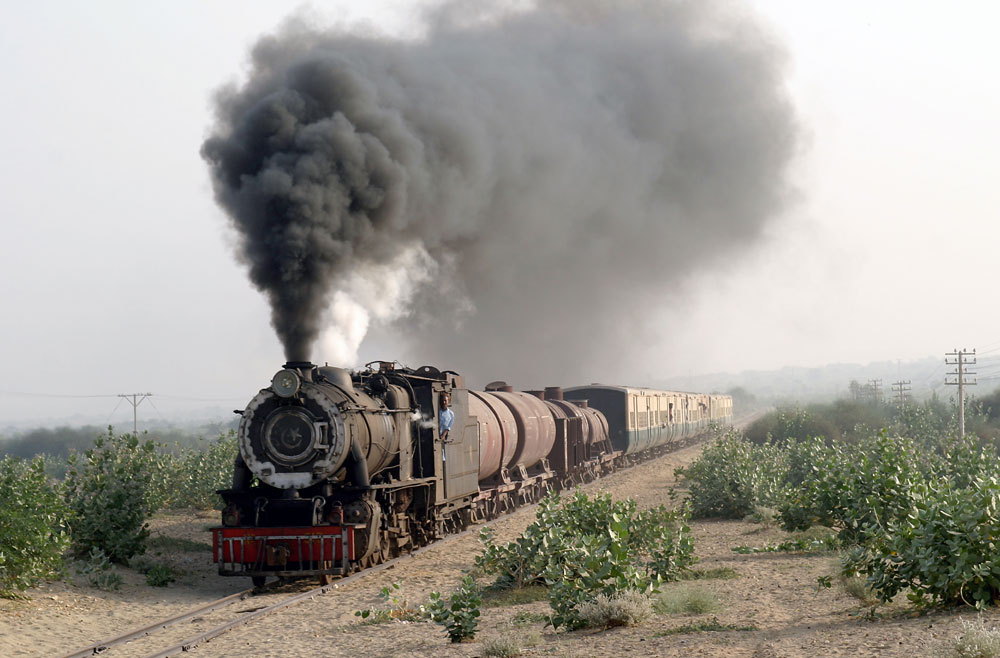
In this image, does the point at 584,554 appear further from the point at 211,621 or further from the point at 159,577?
the point at 159,577

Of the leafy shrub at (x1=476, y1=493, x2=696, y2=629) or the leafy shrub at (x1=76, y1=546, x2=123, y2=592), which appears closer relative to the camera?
the leafy shrub at (x1=476, y1=493, x2=696, y2=629)

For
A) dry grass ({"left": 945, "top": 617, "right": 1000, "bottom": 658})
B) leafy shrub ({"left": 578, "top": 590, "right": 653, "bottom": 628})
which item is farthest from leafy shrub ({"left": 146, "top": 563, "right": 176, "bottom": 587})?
dry grass ({"left": 945, "top": 617, "right": 1000, "bottom": 658})

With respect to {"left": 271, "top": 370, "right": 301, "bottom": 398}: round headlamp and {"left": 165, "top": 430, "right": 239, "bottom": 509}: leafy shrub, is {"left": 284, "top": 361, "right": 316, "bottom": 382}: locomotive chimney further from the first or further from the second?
{"left": 165, "top": 430, "right": 239, "bottom": 509}: leafy shrub

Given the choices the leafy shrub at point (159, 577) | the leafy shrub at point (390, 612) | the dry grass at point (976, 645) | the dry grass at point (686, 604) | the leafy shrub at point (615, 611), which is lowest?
the leafy shrub at point (159, 577)

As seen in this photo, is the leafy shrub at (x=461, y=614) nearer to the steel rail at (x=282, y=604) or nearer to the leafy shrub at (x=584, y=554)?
the leafy shrub at (x=584, y=554)

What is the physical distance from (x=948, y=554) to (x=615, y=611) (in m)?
3.19

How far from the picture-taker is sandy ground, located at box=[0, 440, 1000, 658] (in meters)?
8.59

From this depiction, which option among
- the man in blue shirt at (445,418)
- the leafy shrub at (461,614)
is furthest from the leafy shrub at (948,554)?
the man in blue shirt at (445,418)

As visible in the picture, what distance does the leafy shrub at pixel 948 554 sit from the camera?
8.81 meters

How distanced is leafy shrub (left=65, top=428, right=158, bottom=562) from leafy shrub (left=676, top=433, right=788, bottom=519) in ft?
38.2

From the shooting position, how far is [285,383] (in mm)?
13102

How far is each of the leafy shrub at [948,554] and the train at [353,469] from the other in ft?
22.5

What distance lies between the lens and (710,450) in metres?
23.8

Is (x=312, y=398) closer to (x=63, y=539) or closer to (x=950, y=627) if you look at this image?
(x=63, y=539)
